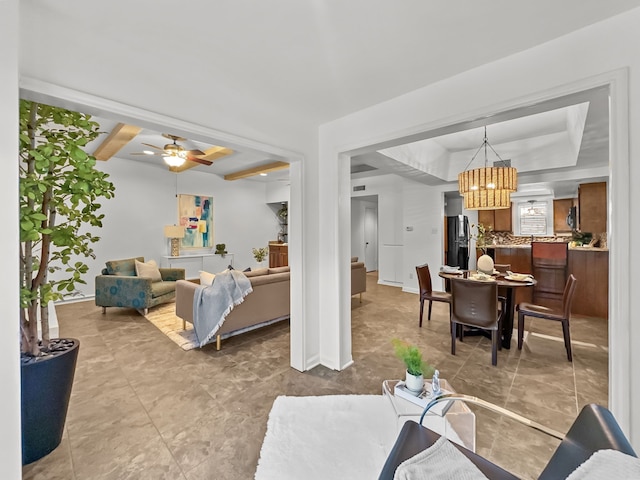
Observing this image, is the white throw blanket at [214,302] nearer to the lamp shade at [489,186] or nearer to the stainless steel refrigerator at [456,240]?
the lamp shade at [489,186]

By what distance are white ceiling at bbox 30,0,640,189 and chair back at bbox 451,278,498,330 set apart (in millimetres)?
1673

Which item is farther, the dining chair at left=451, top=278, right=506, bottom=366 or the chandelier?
the chandelier

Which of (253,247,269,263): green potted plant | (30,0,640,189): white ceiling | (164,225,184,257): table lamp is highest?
(30,0,640,189): white ceiling

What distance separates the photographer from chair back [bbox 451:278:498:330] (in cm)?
293

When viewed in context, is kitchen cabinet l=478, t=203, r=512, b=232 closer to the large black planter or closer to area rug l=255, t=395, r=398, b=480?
area rug l=255, t=395, r=398, b=480

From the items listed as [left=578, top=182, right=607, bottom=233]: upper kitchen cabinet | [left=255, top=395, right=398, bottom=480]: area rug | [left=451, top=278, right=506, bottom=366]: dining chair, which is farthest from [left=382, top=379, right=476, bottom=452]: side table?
[left=578, top=182, right=607, bottom=233]: upper kitchen cabinet

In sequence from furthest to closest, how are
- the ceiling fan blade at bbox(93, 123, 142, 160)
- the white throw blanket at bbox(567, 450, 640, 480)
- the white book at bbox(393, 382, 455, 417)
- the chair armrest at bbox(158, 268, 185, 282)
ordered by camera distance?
the chair armrest at bbox(158, 268, 185, 282) → the ceiling fan blade at bbox(93, 123, 142, 160) → the white book at bbox(393, 382, 455, 417) → the white throw blanket at bbox(567, 450, 640, 480)

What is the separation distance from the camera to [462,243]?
6625mm

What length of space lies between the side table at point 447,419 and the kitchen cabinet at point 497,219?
6757mm

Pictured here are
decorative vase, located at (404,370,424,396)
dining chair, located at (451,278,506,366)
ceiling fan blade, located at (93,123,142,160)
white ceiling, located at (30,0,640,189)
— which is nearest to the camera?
white ceiling, located at (30,0,640,189)

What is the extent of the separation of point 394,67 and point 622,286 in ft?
5.99

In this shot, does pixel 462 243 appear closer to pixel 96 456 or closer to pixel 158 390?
pixel 158 390

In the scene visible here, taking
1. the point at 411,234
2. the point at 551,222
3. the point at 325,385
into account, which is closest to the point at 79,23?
the point at 325,385

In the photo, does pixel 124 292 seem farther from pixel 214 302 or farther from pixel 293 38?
pixel 293 38
